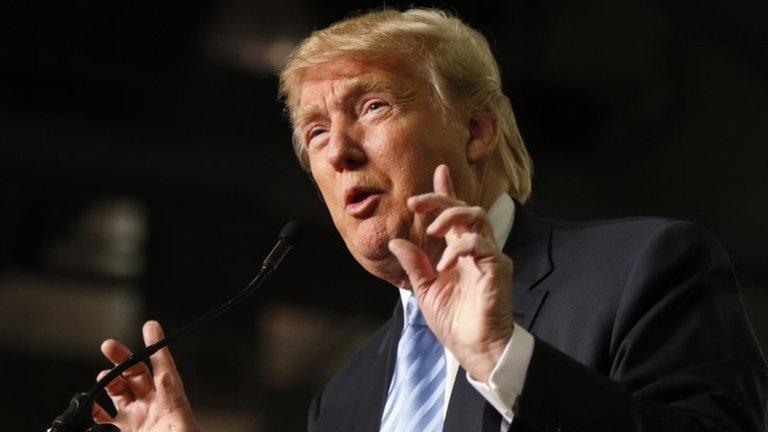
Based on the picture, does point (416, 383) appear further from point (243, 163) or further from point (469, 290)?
point (243, 163)

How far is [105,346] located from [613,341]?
866 mm

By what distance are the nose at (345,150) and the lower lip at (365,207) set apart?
0.20ft

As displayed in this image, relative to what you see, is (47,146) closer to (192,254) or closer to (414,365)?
(192,254)

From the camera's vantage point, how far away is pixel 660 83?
12.1 feet

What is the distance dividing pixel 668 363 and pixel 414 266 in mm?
354

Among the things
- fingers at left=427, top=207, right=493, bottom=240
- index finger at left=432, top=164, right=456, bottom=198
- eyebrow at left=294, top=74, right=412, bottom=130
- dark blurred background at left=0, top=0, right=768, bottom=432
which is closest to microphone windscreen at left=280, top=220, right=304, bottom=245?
eyebrow at left=294, top=74, right=412, bottom=130

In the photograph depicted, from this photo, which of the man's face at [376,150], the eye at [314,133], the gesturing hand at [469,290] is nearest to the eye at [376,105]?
the man's face at [376,150]

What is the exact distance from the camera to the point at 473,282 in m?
1.49

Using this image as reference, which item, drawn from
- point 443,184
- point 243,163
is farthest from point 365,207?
point 243,163

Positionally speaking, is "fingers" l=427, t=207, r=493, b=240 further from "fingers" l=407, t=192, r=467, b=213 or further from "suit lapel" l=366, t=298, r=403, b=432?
"suit lapel" l=366, t=298, r=403, b=432

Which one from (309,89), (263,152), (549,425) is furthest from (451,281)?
(263,152)

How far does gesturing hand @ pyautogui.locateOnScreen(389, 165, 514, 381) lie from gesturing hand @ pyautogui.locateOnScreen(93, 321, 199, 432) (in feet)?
2.27

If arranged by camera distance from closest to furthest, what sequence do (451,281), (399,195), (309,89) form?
(451,281) → (399,195) → (309,89)

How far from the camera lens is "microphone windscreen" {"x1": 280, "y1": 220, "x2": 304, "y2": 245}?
2.08 metres
